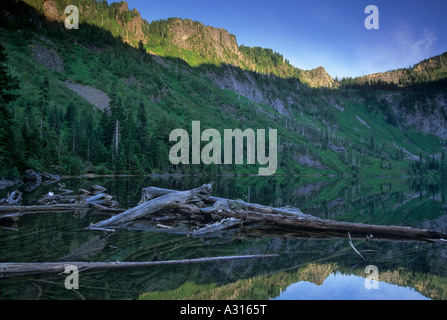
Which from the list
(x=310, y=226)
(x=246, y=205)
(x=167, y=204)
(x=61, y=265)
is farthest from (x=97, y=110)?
(x=61, y=265)

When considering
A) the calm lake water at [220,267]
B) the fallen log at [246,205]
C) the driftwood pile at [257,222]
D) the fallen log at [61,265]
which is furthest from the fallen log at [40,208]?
the fallen log at [61,265]

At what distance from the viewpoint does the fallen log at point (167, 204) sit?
13.4 metres

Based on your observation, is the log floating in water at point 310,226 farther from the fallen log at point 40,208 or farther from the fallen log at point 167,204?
the fallen log at point 40,208

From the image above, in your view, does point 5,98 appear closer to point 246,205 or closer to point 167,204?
point 167,204

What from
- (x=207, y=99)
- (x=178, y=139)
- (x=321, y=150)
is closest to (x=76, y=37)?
(x=207, y=99)

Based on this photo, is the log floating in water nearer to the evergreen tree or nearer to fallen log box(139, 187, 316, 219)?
fallen log box(139, 187, 316, 219)

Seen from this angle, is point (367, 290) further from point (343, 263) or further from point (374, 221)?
point (374, 221)

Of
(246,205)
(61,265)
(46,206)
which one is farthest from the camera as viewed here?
(46,206)

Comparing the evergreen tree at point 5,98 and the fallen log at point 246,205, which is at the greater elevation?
the evergreen tree at point 5,98

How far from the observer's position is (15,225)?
1245 centimetres

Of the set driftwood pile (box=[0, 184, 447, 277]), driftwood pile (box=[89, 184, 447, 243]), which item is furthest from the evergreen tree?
driftwood pile (box=[89, 184, 447, 243])

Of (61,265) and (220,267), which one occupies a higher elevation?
(61,265)

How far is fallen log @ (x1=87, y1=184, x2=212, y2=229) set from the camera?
13.4 meters

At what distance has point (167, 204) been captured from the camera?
14016mm
